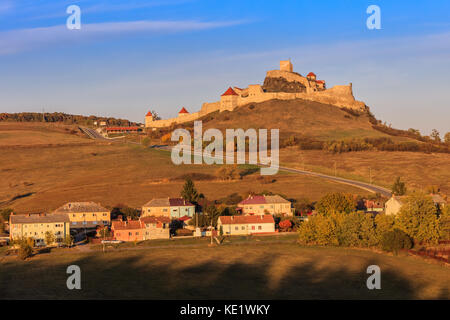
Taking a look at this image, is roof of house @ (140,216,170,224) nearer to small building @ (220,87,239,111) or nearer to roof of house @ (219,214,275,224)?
roof of house @ (219,214,275,224)

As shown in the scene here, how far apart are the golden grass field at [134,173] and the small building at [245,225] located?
1894 cm

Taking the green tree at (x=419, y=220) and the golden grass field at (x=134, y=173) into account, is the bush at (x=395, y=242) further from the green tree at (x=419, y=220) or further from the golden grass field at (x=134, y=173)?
the golden grass field at (x=134, y=173)

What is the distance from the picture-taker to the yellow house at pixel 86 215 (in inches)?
2931

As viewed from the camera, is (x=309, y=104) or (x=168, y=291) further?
(x=309, y=104)

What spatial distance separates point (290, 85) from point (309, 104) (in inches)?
556

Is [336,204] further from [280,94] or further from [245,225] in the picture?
[280,94]

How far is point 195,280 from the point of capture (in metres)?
45.8

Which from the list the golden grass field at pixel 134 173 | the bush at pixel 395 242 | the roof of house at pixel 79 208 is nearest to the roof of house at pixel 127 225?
the roof of house at pixel 79 208

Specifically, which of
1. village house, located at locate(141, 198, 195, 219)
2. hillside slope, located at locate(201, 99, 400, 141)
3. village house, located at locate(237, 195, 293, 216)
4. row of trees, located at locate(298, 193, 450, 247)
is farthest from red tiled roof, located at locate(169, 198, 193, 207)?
hillside slope, located at locate(201, 99, 400, 141)

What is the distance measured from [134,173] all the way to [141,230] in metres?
44.4

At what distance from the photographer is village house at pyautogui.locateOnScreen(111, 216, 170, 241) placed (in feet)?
218

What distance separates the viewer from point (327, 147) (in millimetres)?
133875
